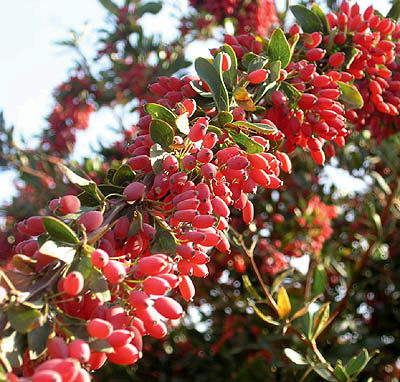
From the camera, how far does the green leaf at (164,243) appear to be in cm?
103

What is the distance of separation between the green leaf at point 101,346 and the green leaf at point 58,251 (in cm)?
15

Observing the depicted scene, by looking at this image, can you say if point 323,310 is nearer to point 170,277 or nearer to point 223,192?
point 223,192

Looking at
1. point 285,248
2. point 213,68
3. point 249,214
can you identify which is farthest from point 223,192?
point 285,248

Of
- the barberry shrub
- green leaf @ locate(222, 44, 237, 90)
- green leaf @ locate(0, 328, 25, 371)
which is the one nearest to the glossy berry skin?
the barberry shrub

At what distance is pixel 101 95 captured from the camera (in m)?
4.15

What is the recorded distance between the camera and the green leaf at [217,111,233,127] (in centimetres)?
121

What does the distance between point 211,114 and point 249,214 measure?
0.31m

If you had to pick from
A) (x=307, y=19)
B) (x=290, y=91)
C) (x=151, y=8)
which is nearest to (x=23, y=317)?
(x=290, y=91)

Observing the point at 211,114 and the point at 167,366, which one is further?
the point at 167,366

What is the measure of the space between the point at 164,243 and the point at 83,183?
211 mm

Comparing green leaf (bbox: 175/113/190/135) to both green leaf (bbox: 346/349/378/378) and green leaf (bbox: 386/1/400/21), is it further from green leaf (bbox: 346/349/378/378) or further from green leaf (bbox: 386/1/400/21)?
green leaf (bbox: 386/1/400/21)

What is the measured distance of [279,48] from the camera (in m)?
1.46

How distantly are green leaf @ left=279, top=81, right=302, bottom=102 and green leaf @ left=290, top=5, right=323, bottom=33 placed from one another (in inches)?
19.1

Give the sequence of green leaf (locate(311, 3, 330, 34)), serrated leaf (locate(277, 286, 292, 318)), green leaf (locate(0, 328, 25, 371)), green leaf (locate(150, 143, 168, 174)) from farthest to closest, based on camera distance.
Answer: green leaf (locate(311, 3, 330, 34)) < serrated leaf (locate(277, 286, 292, 318)) < green leaf (locate(150, 143, 168, 174)) < green leaf (locate(0, 328, 25, 371))
